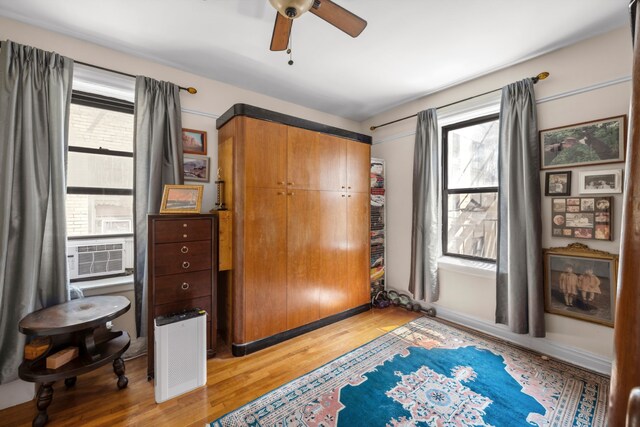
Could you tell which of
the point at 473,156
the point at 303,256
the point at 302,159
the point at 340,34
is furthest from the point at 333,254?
the point at 340,34

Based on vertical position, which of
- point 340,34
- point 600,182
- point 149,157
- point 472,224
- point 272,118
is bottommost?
point 472,224

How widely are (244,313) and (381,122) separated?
307 centimetres

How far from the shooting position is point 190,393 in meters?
1.97

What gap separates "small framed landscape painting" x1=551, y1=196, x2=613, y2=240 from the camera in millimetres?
2152

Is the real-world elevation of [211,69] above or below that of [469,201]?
above

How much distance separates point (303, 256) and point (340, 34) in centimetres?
201

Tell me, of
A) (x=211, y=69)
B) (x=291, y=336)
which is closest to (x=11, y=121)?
(x=211, y=69)

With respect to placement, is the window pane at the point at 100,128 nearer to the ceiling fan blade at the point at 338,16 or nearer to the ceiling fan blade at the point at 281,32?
the ceiling fan blade at the point at 281,32

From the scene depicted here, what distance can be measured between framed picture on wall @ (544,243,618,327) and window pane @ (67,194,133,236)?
3.85 meters

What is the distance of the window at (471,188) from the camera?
295cm

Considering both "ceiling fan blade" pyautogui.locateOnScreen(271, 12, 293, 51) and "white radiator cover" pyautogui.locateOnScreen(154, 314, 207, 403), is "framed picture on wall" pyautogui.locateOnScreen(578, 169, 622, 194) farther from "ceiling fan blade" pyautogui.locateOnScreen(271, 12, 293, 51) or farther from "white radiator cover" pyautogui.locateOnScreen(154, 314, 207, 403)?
"white radiator cover" pyautogui.locateOnScreen(154, 314, 207, 403)

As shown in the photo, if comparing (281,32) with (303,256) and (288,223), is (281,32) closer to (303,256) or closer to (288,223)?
(288,223)

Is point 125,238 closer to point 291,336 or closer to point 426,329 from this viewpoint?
point 291,336

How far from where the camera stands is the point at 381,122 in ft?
12.9
